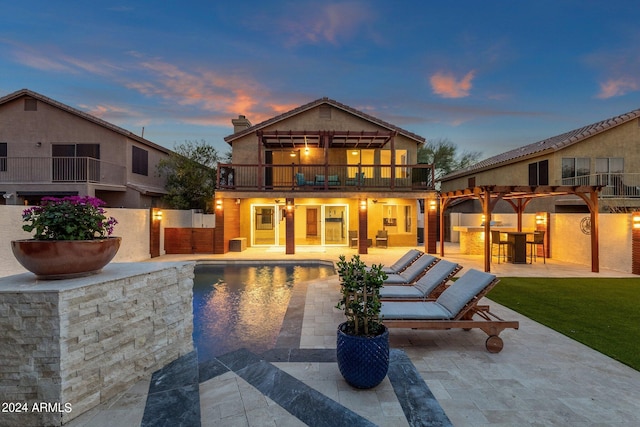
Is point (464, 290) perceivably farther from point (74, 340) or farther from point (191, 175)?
point (191, 175)

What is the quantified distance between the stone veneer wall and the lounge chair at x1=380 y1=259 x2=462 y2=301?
3892 millimetres

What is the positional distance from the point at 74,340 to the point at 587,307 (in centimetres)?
863

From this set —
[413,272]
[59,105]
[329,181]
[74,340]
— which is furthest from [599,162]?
[59,105]

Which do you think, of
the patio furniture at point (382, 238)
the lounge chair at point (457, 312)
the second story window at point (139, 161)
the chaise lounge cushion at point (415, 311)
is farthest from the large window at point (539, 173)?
the second story window at point (139, 161)

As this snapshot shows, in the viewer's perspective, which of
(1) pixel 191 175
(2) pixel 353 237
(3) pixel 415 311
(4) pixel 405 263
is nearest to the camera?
(3) pixel 415 311

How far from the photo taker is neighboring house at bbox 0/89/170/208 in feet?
52.0

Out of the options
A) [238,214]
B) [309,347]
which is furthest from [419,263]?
[238,214]

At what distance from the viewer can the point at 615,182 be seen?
17719 mm

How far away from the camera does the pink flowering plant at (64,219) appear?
2836 mm

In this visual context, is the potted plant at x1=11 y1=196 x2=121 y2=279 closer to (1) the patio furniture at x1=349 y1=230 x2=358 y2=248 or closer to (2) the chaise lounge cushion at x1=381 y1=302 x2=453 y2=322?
(2) the chaise lounge cushion at x1=381 y1=302 x2=453 y2=322

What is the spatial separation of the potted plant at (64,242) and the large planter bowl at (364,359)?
261 cm

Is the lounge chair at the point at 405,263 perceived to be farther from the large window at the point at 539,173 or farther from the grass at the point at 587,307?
the large window at the point at 539,173

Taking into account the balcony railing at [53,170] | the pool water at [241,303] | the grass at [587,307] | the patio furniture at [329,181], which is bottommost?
the pool water at [241,303]

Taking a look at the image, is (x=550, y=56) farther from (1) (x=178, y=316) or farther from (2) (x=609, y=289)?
(1) (x=178, y=316)
